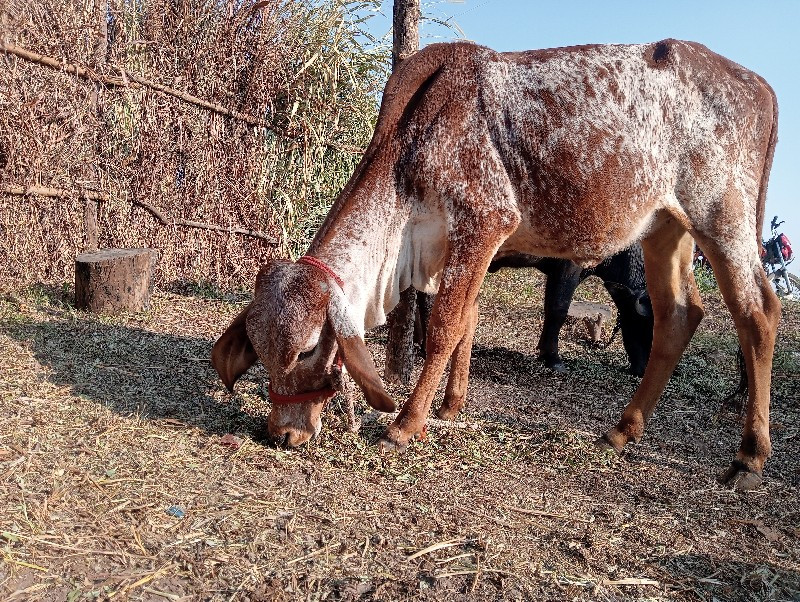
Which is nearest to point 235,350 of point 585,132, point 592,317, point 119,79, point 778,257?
point 585,132

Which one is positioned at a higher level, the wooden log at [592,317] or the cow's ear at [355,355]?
the cow's ear at [355,355]

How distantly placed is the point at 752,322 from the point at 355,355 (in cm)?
215

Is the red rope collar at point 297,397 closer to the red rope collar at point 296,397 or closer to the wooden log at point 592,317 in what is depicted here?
the red rope collar at point 296,397

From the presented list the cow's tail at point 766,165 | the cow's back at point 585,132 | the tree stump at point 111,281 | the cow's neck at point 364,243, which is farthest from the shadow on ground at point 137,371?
the cow's tail at point 766,165

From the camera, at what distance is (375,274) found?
3803 millimetres

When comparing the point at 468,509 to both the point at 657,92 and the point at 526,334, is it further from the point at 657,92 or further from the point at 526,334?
the point at 526,334

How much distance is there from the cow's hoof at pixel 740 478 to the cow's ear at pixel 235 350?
98.2 inches

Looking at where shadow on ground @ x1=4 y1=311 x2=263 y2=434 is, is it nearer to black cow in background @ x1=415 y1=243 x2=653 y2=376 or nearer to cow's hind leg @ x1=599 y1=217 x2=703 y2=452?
black cow in background @ x1=415 y1=243 x2=653 y2=376

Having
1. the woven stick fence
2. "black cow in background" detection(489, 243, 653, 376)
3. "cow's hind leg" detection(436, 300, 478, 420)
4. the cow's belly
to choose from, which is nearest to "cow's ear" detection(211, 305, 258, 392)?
"cow's hind leg" detection(436, 300, 478, 420)

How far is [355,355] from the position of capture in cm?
340

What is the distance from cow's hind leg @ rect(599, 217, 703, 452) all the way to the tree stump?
3.89m

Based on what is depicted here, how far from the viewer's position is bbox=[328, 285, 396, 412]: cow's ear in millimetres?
3271

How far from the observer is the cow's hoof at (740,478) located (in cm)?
371

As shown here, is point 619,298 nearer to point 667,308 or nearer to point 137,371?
point 667,308
